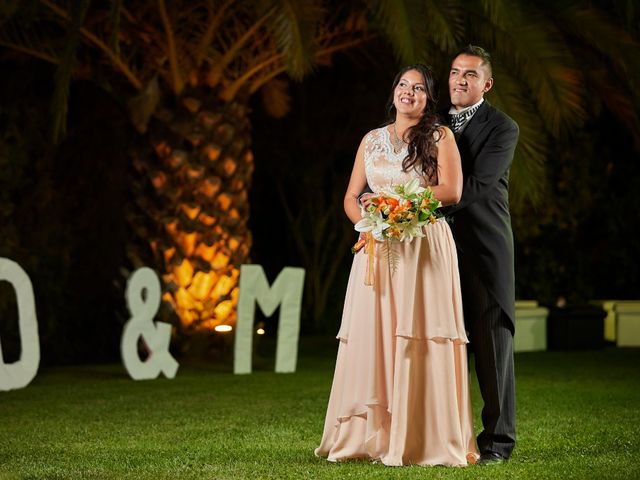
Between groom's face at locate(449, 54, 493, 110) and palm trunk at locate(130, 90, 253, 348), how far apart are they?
6.71 metres

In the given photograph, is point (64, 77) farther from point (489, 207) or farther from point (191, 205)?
point (489, 207)

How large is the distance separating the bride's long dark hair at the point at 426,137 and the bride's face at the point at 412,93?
0.02 m

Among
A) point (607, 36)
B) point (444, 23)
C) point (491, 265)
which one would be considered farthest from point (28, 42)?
point (491, 265)

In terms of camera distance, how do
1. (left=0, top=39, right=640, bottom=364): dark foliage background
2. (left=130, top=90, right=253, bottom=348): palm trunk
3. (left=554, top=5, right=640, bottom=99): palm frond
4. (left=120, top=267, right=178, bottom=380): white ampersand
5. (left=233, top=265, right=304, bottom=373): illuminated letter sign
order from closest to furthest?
(left=120, top=267, right=178, bottom=380): white ampersand
(left=554, top=5, right=640, bottom=99): palm frond
(left=233, top=265, right=304, bottom=373): illuminated letter sign
(left=130, top=90, right=253, bottom=348): palm trunk
(left=0, top=39, right=640, bottom=364): dark foliage background

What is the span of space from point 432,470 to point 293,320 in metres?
6.07

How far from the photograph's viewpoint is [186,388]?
1116cm

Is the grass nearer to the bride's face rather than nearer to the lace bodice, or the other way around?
the lace bodice

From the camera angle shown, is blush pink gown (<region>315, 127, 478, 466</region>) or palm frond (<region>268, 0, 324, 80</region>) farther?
palm frond (<region>268, 0, 324, 80</region>)

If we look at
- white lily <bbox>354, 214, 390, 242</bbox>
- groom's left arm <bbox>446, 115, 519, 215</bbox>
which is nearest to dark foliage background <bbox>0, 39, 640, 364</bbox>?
white lily <bbox>354, 214, 390, 242</bbox>

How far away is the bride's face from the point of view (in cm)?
678

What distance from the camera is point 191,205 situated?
13.3 m

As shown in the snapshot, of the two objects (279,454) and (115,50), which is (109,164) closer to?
(115,50)

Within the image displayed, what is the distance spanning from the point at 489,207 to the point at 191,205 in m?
6.90

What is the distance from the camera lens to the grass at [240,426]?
663cm
